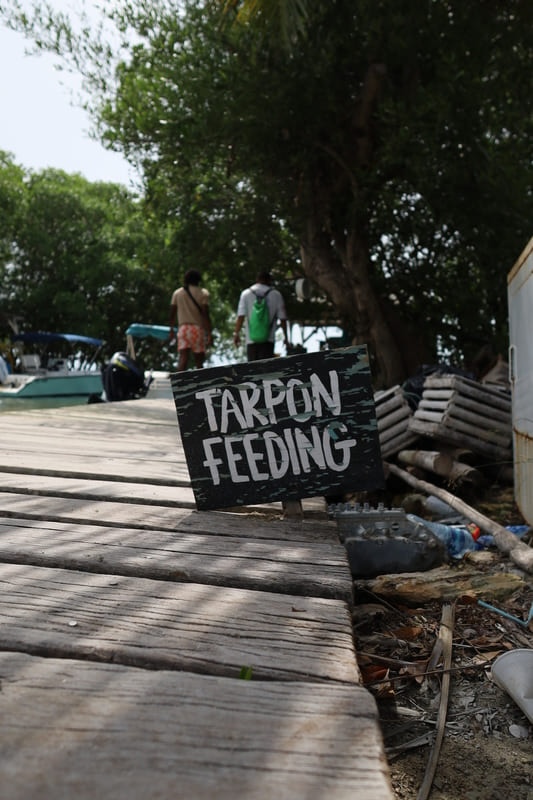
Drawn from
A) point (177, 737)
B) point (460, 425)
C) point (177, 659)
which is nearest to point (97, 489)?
point (177, 659)

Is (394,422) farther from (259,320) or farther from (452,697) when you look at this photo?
(452,697)

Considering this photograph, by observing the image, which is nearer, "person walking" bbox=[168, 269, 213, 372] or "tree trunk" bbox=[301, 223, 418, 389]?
"person walking" bbox=[168, 269, 213, 372]

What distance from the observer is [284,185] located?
1307cm

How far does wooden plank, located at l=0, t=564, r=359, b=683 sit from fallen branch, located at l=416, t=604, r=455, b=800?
41 centimetres

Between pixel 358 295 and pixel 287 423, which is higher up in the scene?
pixel 358 295

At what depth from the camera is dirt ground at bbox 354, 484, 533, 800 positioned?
1.80 metres

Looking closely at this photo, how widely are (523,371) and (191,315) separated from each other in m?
7.05

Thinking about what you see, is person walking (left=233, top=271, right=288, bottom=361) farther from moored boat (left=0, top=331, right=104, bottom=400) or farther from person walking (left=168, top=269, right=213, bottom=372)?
moored boat (left=0, top=331, right=104, bottom=400)

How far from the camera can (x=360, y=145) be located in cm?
1227

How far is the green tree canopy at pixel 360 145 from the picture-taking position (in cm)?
1065

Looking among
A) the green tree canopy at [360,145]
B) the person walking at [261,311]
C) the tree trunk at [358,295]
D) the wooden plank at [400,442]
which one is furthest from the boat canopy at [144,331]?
the wooden plank at [400,442]

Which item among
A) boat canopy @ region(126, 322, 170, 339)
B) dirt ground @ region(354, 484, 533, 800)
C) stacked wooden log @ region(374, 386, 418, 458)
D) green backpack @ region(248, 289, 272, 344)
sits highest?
boat canopy @ region(126, 322, 170, 339)

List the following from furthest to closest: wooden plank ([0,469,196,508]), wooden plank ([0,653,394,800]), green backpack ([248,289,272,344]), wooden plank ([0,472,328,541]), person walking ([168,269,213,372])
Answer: person walking ([168,269,213,372]) → green backpack ([248,289,272,344]) → wooden plank ([0,469,196,508]) → wooden plank ([0,472,328,541]) → wooden plank ([0,653,394,800])

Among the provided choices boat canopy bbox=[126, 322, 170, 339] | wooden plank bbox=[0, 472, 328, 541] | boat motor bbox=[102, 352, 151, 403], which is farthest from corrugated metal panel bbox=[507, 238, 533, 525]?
boat canopy bbox=[126, 322, 170, 339]
